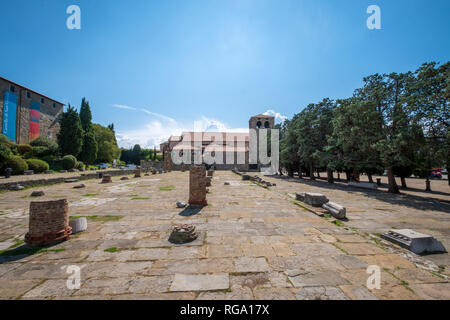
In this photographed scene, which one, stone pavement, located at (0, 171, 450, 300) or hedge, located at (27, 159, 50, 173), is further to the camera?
hedge, located at (27, 159, 50, 173)

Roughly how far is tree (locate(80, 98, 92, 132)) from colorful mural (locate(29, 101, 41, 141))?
6793 millimetres

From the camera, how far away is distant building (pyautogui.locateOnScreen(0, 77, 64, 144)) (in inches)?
1168

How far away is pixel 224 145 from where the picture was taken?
179 ft

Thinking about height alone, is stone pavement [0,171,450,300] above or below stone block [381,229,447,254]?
below

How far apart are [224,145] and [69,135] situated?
3600cm

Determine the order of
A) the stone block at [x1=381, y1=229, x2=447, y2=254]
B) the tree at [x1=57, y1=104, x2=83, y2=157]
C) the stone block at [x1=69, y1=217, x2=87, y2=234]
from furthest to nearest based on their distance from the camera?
the tree at [x1=57, y1=104, x2=83, y2=157], the stone block at [x1=69, y1=217, x2=87, y2=234], the stone block at [x1=381, y1=229, x2=447, y2=254]

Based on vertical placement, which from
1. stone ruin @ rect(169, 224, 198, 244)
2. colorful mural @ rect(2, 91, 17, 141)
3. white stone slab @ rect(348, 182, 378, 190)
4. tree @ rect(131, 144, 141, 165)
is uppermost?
colorful mural @ rect(2, 91, 17, 141)

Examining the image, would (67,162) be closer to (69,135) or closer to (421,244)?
(69,135)

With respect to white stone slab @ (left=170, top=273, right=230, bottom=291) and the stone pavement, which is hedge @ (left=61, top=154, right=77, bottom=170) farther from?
white stone slab @ (left=170, top=273, right=230, bottom=291)

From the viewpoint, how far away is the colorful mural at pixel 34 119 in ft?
111

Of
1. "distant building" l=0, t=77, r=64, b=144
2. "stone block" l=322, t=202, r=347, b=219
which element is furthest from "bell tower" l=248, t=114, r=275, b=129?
"distant building" l=0, t=77, r=64, b=144

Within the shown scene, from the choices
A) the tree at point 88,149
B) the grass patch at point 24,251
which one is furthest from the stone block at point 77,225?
the tree at point 88,149

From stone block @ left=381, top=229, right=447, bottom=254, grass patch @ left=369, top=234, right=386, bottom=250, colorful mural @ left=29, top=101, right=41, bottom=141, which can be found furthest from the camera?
colorful mural @ left=29, top=101, right=41, bottom=141
